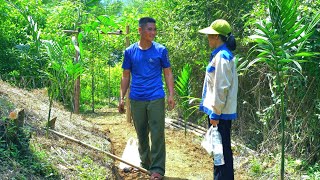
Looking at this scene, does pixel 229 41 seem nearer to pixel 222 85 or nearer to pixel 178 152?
pixel 222 85

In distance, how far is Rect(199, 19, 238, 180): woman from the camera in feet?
13.6

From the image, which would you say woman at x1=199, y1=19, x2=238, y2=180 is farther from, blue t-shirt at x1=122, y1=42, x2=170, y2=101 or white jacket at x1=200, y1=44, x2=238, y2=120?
blue t-shirt at x1=122, y1=42, x2=170, y2=101

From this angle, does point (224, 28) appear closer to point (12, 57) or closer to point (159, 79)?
point (159, 79)

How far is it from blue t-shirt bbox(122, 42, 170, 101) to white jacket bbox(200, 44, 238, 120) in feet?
2.73

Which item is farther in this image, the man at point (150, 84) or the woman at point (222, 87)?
the man at point (150, 84)

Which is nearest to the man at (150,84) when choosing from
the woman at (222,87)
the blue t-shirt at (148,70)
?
the blue t-shirt at (148,70)

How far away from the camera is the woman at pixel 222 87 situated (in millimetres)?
4160

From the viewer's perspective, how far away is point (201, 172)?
5875 mm

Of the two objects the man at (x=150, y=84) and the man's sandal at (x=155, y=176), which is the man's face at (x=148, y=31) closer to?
the man at (x=150, y=84)

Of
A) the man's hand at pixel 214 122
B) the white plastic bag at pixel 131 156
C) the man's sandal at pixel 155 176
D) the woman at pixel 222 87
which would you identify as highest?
the woman at pixel 222 87

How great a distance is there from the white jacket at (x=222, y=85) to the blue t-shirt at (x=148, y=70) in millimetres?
833

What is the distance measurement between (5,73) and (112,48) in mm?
4375

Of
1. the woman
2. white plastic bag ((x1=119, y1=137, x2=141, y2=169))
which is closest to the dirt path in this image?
white plastic bag ((x1=119, y1=137, x2=141, y2=169))

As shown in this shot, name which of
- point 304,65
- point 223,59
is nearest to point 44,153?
point 223,59
